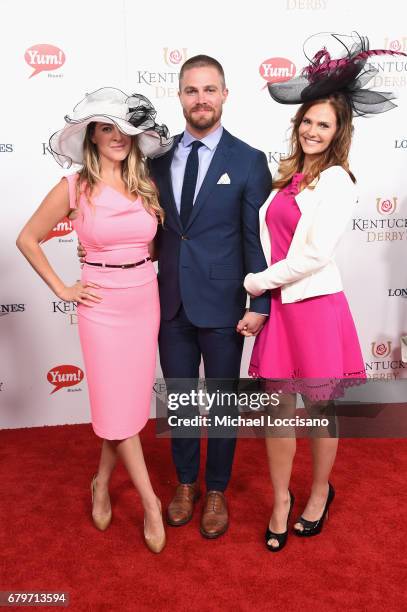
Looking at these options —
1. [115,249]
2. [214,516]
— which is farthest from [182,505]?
[115,249]

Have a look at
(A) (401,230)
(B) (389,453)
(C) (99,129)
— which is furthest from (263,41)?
(B) (389,453)

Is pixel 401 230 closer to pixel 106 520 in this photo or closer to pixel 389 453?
pixel 389 453

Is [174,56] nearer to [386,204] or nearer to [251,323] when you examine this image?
[386,204]

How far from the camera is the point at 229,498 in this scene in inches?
106

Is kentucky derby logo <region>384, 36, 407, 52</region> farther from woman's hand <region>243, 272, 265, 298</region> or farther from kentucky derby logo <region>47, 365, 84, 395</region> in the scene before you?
kentucky derby logo <region>47, 365, 84, 395</region>

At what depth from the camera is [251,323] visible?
7.24ft

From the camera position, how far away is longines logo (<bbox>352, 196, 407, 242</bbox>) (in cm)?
364

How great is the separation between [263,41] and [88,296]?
6.58ft

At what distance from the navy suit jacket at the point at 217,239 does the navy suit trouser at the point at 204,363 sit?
7 cm

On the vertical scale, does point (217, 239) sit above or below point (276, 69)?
below

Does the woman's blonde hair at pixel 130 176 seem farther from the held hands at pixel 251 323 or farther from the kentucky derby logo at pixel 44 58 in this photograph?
the kentucky derby logo at pixel 44 58

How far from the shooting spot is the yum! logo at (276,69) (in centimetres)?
337

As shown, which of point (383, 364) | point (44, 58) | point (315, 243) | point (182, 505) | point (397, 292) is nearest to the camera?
point (315, 243)

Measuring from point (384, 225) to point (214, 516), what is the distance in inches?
83.4
